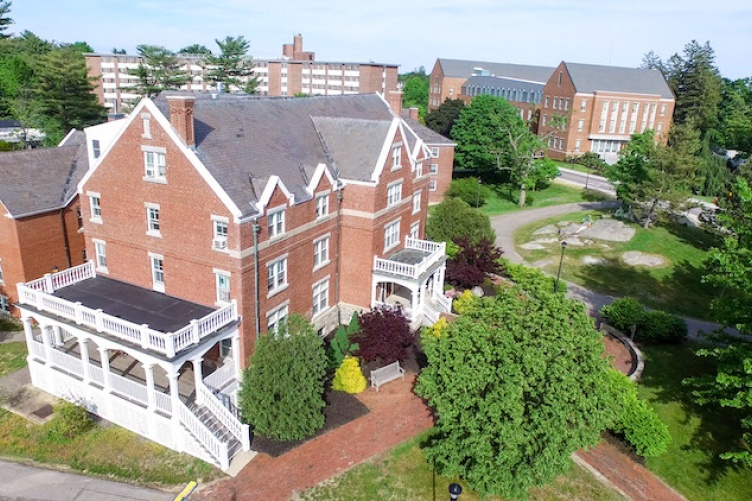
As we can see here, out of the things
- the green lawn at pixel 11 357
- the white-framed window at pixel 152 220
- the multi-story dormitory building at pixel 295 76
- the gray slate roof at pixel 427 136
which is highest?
the multi-story dormitory building at pixel 295 76

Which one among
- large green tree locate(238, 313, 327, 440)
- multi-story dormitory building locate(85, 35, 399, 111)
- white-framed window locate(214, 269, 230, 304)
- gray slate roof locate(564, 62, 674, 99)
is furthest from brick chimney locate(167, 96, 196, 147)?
multi-story dormitory building locate(85, 35, 399, 111)

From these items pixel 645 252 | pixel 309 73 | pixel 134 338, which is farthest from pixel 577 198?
pixel 309 73

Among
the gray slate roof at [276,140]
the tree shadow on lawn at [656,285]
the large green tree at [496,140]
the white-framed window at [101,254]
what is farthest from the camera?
the large green tree at [496,140]

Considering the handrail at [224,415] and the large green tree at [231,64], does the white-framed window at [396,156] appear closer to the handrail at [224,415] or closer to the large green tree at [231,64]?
the handrail at [224,415]

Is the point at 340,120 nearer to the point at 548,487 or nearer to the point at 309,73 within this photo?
the point at 548,487

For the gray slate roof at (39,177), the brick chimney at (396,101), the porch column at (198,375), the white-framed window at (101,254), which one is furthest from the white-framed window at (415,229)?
the gray slate roof at (39,177)

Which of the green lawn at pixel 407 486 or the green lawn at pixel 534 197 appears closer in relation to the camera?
the green lawn at pixel 407 486

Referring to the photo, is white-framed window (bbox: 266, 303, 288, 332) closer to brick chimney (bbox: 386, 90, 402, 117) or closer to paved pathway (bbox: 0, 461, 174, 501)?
paved pathway (bbox: 0, 461, 174, 501)
